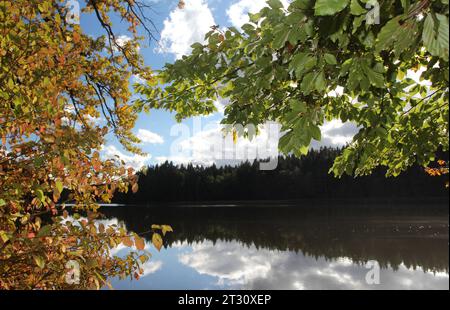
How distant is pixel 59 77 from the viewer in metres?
4.98

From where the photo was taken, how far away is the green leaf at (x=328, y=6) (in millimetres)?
2037

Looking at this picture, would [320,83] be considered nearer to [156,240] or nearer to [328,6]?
[328,6]

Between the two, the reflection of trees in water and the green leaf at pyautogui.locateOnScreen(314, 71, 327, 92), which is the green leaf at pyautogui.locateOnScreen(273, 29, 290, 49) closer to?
the green leaf at pyautogui.locateOnScreen(314, 71, 327, 92)

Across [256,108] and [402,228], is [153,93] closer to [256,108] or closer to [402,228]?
[256,108]

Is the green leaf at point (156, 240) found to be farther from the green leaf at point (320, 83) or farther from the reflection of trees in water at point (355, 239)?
the reflection of trees in water at point (355, 239)

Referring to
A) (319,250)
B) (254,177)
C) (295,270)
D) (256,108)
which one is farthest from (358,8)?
(254,177)

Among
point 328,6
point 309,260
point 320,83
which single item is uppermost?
point 328,6

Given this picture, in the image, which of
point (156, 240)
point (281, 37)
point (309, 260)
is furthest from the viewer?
point (309, 260)

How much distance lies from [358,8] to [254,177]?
437 ft

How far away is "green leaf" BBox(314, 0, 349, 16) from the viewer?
204 centimetres

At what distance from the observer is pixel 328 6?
206 centimetres

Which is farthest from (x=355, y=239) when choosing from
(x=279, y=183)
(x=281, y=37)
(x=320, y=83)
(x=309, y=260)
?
(x=279, y=183)

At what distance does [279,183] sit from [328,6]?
129 meters
